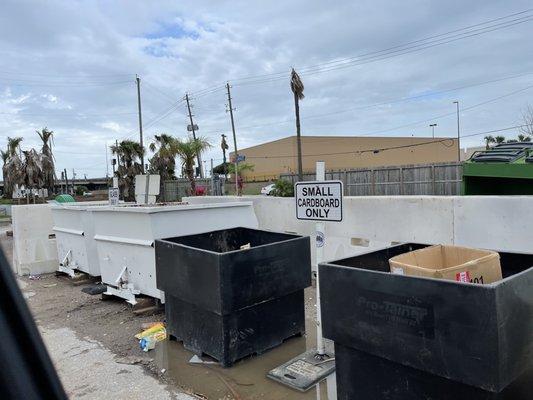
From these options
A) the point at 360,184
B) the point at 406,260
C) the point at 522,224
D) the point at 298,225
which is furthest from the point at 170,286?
the point at 360,184

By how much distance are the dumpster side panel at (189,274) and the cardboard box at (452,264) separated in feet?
5.94

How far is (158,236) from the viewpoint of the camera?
6.26 meters

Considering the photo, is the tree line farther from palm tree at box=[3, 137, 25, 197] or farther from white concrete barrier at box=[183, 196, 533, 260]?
white concrete barrier at box=[183, 196, 533, 260]

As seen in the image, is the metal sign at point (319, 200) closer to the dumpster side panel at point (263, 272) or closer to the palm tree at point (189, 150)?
the dumpster side panel at point (263, 272)

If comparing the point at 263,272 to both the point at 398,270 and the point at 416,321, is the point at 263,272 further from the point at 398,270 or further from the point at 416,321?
the point at 416,321

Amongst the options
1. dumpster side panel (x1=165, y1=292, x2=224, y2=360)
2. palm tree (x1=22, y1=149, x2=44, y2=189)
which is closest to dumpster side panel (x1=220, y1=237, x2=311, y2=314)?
dumpster side panel (x1=165, y1=292, x2=224, y2=360)

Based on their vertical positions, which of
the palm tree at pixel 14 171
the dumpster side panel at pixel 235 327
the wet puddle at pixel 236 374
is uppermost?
the palm tree at pixel 14 171

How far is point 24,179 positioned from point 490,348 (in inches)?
1413

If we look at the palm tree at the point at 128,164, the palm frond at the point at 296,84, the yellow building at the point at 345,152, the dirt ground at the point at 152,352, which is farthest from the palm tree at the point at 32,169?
the yellow building at the point at 345,152

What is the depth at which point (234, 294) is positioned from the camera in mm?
4453

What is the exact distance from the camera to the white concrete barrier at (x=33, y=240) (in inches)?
383

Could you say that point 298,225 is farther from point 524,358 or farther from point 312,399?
point 524,358

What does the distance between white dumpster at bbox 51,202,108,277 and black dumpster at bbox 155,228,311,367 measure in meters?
3.38

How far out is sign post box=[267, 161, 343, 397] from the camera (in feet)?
13.8
